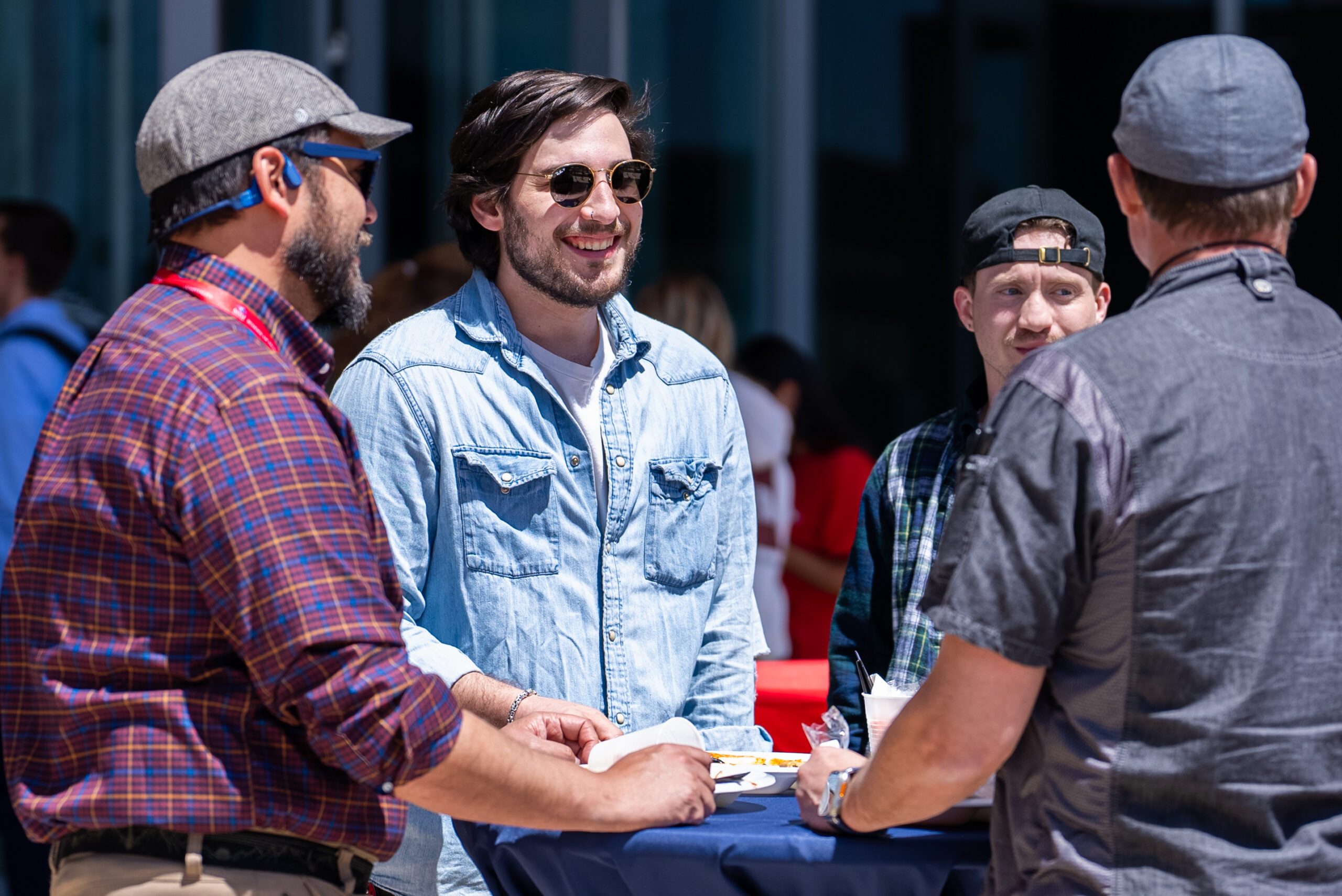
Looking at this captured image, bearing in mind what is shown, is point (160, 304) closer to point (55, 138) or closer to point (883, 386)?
point (55, 138)

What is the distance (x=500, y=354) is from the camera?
2559 mm

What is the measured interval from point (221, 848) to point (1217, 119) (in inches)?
53.0

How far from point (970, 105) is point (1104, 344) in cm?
675

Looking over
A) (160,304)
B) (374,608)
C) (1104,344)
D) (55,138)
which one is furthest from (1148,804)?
(55,138)

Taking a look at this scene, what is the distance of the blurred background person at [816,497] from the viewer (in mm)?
5180

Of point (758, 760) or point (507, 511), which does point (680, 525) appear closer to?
point (507, 511)

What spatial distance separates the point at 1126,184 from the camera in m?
1.66

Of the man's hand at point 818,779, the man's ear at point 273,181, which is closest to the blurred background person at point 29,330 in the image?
the man's ear at point 273,181

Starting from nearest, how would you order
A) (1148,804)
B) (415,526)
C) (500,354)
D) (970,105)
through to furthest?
(1148,804)
(415,526)
(500,354)
(970,105)

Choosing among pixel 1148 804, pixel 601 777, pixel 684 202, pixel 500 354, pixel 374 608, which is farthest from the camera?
pixel 684 202

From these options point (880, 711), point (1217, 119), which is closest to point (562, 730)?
point (880, 711)

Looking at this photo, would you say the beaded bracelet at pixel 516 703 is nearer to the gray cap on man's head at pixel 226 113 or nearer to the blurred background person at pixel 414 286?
the gray cap on man's head at pixel 226 113

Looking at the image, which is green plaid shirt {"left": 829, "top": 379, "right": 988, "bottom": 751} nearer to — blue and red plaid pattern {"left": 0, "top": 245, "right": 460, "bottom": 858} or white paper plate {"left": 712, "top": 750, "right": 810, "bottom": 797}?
white paper plate {"left": 712, "top": 750, "right": 810, "bottom": 797}

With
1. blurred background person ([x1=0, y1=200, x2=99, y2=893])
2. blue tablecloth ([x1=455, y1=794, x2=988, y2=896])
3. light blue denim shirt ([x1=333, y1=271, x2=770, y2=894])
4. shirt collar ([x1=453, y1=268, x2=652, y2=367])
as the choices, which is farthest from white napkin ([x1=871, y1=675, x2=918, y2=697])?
blurred background person ([x1=0, y1=200, x2=99, y2=893])
